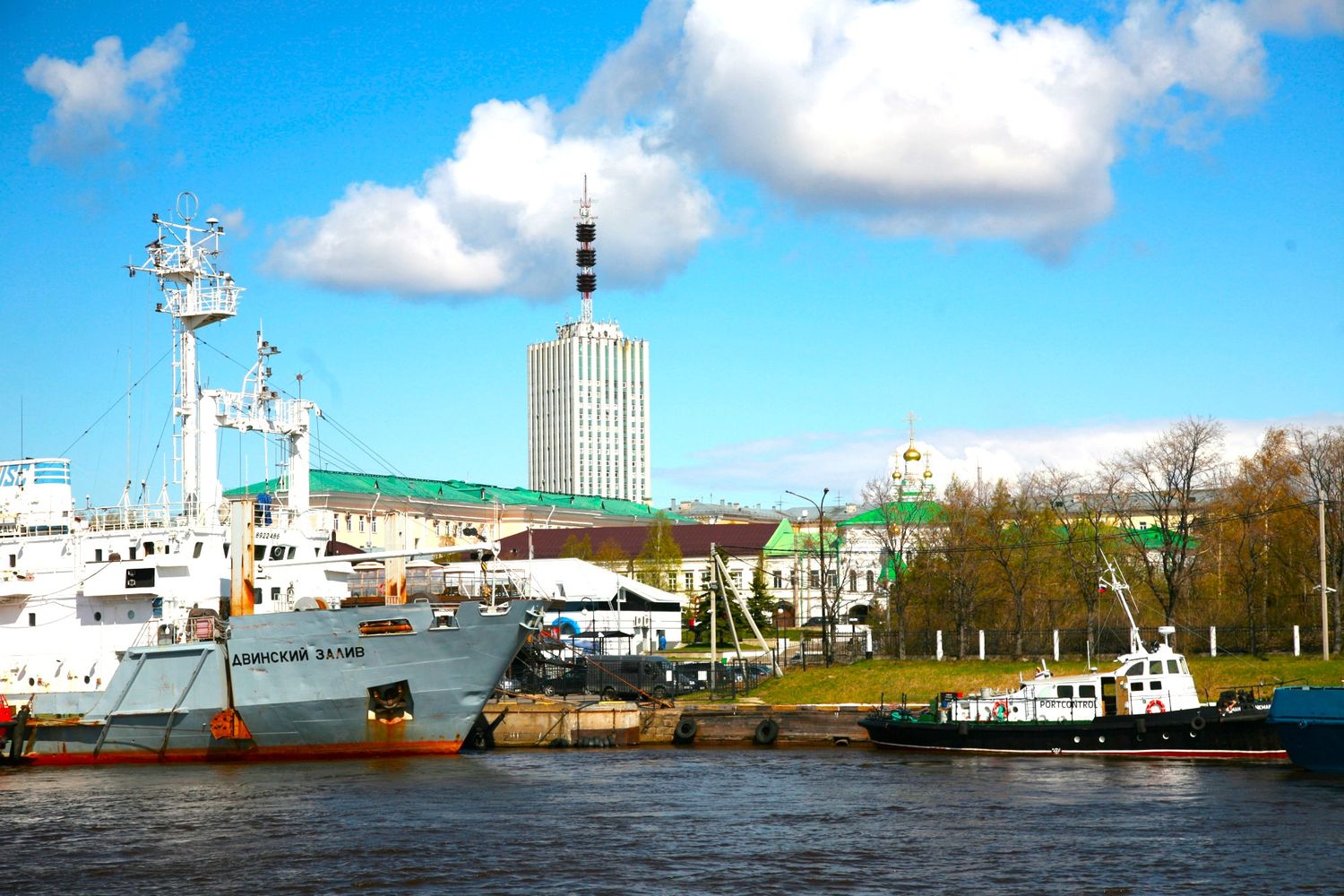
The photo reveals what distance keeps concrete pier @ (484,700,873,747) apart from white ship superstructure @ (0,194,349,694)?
26.9ft

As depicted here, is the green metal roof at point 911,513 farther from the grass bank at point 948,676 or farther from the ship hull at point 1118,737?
the ship hull at point 1118,737

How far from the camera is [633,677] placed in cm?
6412

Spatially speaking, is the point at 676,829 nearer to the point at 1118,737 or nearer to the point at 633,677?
the point at 1118,737

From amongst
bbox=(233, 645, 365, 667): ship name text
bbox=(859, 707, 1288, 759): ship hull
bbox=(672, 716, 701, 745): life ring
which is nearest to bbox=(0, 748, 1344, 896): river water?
bbox=(859, 707, 1288, 759): ship hull

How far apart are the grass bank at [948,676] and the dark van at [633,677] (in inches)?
151

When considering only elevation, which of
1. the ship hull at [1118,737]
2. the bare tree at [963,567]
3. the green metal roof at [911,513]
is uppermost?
the green metal roof at [911,513]

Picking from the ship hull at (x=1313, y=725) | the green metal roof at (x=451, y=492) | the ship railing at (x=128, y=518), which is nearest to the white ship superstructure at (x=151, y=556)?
the ship railing at (x=128, y=518)

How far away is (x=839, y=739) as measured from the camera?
5456 centimetres

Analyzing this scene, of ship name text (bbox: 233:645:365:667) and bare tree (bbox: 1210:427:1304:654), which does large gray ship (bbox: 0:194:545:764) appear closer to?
ship name text (bbox: 233:645:365:667)

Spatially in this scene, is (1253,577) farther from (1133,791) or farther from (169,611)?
(169,611)

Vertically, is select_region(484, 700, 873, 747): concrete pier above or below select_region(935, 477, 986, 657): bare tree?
below

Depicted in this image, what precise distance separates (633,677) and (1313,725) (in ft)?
97.8

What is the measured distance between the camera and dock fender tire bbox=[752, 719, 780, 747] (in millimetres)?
54938

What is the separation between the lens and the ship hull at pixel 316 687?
46.8m
